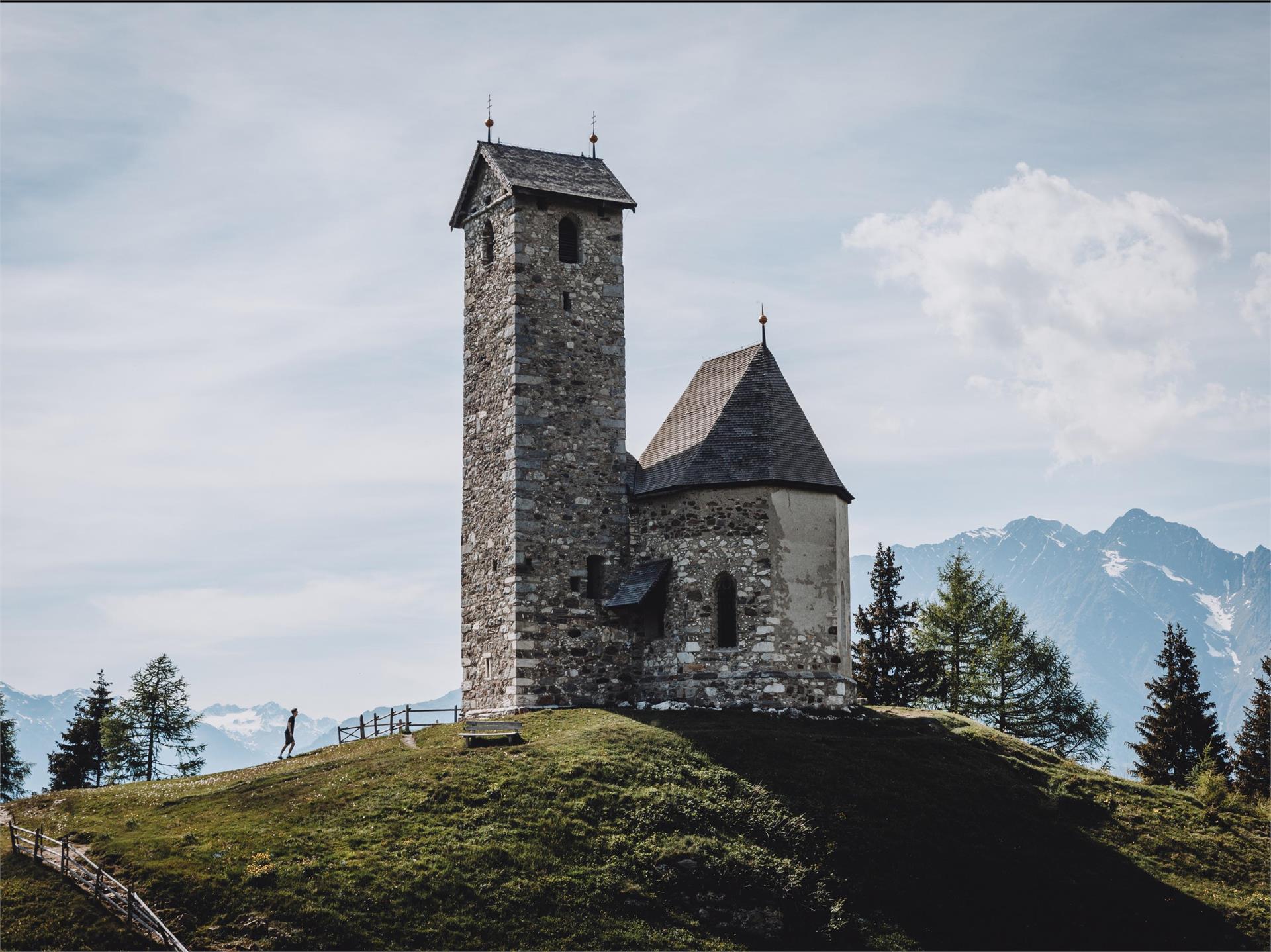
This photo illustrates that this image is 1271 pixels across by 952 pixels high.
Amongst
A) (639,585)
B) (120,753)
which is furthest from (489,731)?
(120,753)

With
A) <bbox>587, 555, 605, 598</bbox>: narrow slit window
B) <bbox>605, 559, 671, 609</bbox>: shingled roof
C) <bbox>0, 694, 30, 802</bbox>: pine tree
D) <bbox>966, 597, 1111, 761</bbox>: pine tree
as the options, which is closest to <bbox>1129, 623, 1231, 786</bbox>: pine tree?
<bbox>966, 597, 1111, 761</bbox>: pine tree

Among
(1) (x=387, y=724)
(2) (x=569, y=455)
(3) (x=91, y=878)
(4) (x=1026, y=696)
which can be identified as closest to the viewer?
(3) (x=91, y=878)

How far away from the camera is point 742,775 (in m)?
37.0

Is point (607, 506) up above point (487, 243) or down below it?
below

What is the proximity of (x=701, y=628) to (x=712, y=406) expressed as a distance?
8.42 metres

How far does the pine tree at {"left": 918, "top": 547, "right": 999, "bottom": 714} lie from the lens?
61.7m

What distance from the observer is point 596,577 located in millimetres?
46719

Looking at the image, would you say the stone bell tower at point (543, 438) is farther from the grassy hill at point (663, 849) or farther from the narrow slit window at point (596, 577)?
the grassy hill at point (663, 849)

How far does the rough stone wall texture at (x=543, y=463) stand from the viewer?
45.4 meters

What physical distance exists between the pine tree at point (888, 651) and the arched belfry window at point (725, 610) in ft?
54.0

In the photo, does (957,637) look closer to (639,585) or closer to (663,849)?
(639,585)

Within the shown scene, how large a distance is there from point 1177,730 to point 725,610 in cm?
2504

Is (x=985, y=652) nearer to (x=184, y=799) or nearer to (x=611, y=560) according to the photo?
(x=611, y=560)

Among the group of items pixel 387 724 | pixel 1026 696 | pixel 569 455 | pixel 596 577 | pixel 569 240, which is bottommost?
pixel 387 724
